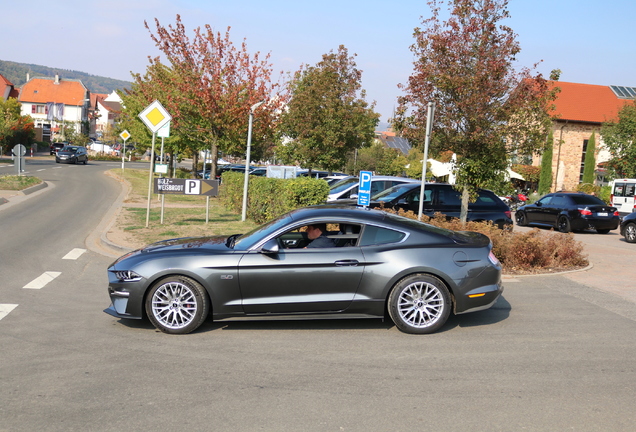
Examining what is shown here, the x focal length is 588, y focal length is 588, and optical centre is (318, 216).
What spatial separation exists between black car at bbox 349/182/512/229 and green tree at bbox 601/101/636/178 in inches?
997

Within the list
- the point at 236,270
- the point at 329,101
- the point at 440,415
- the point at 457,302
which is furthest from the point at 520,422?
the point at 329,101

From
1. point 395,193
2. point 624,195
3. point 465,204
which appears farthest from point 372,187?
point 624,195

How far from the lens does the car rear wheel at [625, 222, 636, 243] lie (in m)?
18.2

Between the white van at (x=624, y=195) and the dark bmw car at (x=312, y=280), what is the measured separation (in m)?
24.7

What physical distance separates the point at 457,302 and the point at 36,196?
21.3 meters

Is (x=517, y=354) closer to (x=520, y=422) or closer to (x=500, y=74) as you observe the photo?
(x=520, y=422)

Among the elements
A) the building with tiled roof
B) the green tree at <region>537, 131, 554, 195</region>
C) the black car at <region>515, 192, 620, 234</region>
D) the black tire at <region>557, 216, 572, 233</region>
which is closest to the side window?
the black car at <region>515, 192, 620, 234</region>

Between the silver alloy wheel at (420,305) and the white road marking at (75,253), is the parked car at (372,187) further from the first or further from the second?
the silver alloy wheel at (420,305)

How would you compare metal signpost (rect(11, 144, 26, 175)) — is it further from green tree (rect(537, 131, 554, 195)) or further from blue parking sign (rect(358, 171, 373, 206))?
green tree (rect(537, 131, 554, 195))

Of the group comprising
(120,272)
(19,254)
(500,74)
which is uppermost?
(500,74)

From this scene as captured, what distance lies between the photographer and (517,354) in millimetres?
5984

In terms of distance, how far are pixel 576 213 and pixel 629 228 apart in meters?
2.74

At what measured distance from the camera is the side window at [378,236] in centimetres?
668

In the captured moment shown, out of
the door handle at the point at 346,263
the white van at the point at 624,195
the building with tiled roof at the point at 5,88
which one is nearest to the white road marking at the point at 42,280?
the door handle at the point at 346,263
